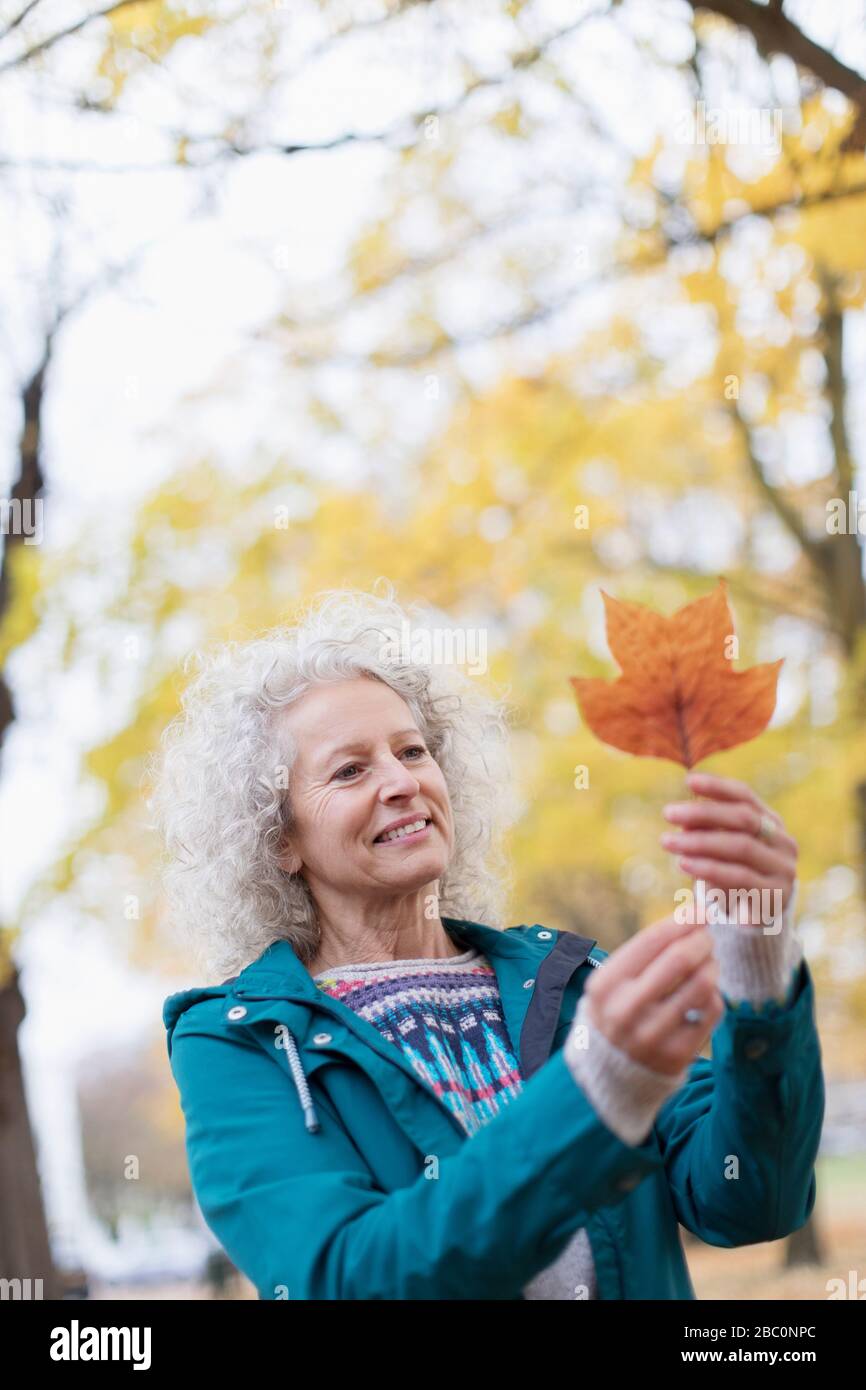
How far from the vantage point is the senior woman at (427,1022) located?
3.92ft

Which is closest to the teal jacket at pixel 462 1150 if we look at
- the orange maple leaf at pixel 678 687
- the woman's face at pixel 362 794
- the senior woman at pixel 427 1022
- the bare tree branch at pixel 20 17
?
the senior woman at pixel 427 1022

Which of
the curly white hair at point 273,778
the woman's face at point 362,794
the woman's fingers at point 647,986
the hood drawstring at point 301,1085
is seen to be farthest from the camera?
the curly white hair at point 273,778

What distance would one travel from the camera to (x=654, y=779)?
6.91 m

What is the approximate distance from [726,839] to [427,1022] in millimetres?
573

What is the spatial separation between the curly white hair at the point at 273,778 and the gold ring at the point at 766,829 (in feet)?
2.55

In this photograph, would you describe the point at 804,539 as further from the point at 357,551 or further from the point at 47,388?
the point at 47,388

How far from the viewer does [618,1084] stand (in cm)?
119

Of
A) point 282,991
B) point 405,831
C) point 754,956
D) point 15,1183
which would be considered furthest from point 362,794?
point 15,1183

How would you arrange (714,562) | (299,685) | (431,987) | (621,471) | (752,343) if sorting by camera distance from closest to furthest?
1. (431,987)
2. (299,685)
3. (752,343)
4. (621,471)
5. (714,562)

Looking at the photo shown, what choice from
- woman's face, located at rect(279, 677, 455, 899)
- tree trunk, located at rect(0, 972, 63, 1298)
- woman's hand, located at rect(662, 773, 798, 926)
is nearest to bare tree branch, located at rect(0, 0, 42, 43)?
woman's face, located at rect(279, 677, 455, 899)

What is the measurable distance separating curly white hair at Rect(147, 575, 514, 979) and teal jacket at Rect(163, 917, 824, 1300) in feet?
0.53

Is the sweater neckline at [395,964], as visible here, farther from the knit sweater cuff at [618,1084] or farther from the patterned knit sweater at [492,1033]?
the knit sweater cuff at [618,1084]

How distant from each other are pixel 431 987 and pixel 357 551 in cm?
528
